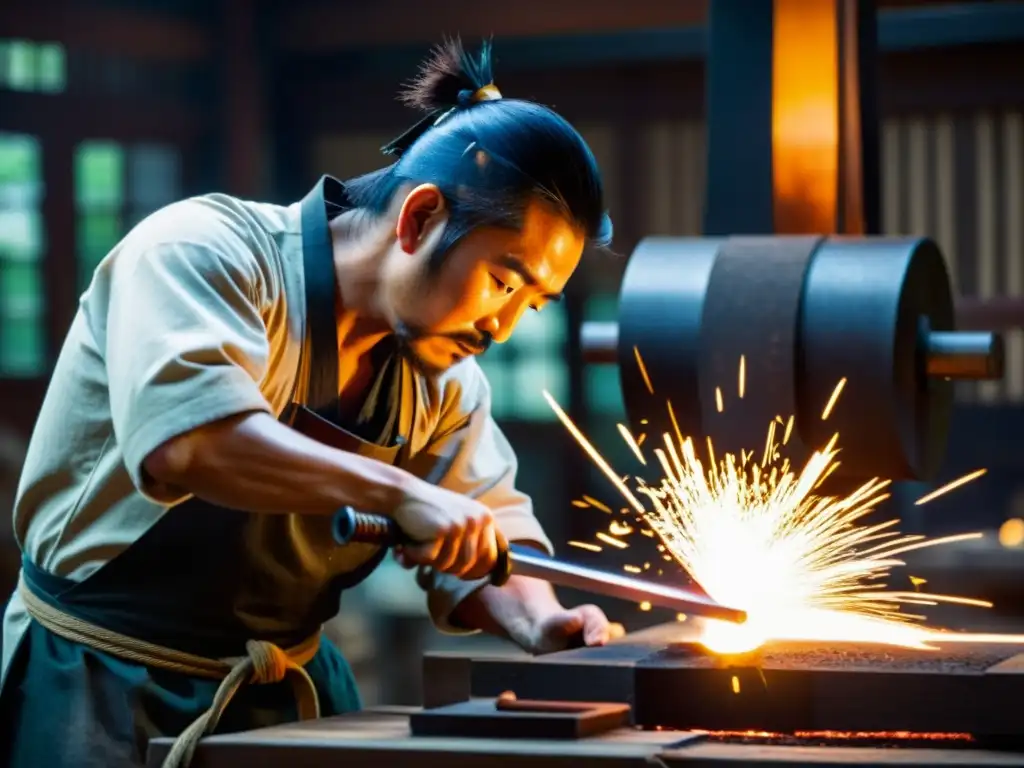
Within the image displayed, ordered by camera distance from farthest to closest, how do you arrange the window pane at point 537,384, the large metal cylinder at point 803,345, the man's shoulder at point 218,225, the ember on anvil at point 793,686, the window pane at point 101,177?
1. the window pane at point 537,384
2. the window pane at point 101,177
3. the large metal cylinder at point 803,345
4. the man's shoulder at point 218,225
5. the ember on anvil at point 793,686

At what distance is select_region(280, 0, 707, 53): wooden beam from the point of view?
630 cm

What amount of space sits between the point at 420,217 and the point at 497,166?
114 mm

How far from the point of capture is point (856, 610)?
2570mm

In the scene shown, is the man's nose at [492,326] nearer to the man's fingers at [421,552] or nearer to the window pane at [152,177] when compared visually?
the man's fingers at [421,552]

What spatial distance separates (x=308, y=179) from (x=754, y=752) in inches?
237

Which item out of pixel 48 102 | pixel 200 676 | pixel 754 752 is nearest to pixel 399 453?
pixel 200 676

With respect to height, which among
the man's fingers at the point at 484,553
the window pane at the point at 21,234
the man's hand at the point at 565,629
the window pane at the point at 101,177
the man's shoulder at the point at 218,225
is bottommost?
the man's hand at the point at 565,629

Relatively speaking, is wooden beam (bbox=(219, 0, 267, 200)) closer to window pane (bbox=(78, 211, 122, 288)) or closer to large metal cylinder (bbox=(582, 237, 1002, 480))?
window pane (bbox=(78, 211, 122, 288))

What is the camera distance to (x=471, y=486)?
8.00 ft

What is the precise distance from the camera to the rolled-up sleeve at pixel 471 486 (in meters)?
2.43

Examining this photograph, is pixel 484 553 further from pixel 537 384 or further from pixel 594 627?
pixel 537 384

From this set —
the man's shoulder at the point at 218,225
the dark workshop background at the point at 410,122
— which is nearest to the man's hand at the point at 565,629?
the man's shoulder at the point at 218,225

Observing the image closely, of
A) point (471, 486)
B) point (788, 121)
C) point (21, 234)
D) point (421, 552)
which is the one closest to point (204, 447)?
point (421, 552)

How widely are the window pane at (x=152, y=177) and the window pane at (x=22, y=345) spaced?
2.04 feet
